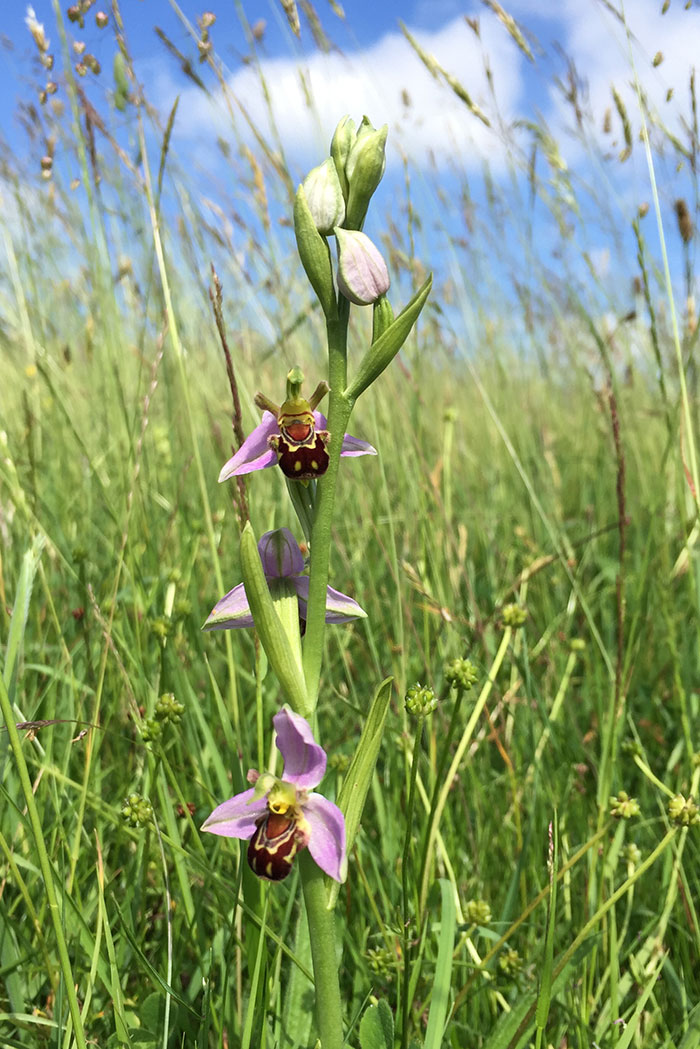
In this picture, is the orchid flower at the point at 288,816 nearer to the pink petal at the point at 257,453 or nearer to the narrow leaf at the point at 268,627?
the narrow leaf at the point at 268,627

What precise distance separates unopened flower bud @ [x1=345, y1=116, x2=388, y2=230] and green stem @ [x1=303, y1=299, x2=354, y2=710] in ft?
0.34

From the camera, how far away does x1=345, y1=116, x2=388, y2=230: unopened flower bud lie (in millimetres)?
901

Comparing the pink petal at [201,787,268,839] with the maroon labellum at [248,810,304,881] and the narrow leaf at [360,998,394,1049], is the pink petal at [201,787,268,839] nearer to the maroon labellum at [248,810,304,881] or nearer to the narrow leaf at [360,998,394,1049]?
the maroon labellum at [248,810,304,881]

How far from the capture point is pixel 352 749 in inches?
64.2

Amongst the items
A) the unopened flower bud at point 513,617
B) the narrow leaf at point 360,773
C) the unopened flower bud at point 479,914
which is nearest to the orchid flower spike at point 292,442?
the narrow leaf at point 360,773

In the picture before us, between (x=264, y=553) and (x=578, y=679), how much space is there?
1.27 meters

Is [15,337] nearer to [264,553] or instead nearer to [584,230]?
[584,230]

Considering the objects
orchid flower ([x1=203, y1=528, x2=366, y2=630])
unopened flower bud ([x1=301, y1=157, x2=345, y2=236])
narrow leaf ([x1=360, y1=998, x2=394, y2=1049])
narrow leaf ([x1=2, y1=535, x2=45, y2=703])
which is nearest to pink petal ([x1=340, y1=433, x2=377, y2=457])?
orchid flower ([x1=203, y1=528, x2=366, y2=630])

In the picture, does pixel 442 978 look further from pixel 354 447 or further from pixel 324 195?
pixel 324 195

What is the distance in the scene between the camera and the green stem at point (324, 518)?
2.92 feet

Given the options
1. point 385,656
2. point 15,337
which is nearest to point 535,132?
point 385,656

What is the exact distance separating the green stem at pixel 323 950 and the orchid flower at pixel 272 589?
26 cm

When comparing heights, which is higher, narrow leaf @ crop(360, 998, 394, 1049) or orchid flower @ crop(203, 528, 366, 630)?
orchid flower @ crop(203, 528, 366, 630)

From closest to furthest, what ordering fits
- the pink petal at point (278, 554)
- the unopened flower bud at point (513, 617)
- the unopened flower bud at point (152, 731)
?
the pink petal at point (278, 554)
the unopened flower bud at point (152, 731)
the unopened flower bud at point (513, 617)
